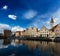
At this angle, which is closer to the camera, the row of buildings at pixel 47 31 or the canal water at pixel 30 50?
the canal water at pixel 30 50

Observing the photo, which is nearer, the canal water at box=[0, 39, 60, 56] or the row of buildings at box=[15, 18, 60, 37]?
the canal water at box=[0, 39, 60, 56]

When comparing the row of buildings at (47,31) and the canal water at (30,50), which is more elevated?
the row of buildings at (47,31)

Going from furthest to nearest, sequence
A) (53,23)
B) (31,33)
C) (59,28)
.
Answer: (31,33)
(53,23)
(59,28)

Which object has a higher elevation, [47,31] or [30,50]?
[47,31]

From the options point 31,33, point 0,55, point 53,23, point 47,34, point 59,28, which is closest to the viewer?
point 0,55

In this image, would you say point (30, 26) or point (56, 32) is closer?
point (56, 32)

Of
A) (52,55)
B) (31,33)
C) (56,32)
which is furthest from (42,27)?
(52,55)

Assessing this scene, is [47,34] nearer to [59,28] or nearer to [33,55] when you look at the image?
[59,28]

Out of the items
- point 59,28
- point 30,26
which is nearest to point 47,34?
point 59,28

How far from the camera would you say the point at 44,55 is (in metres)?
27.1

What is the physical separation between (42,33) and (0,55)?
95.5 metres

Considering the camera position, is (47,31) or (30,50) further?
(47,31)

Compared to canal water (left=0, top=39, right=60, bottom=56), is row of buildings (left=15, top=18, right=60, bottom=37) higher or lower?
higher

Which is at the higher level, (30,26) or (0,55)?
(30,26)
